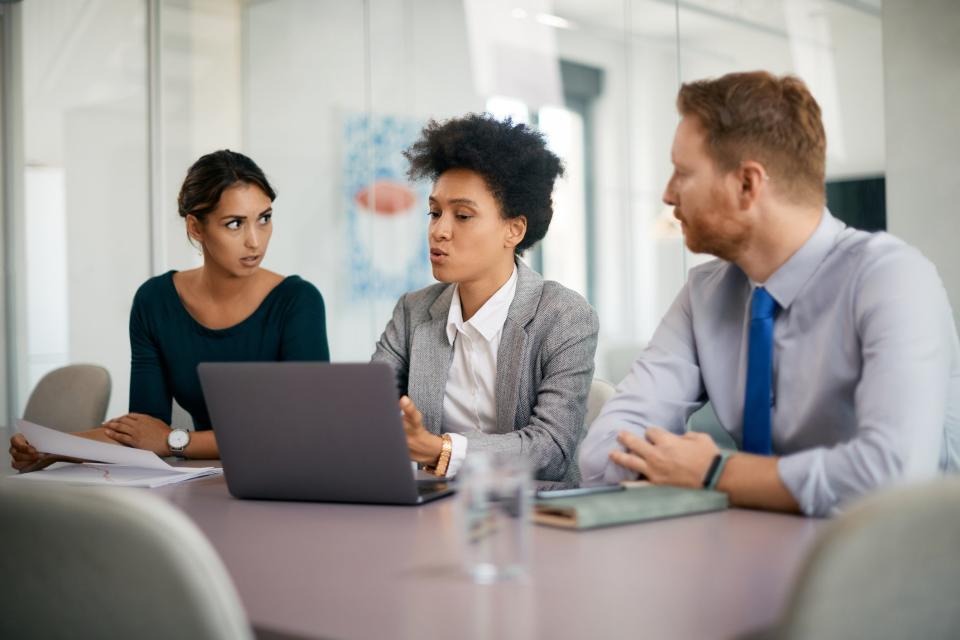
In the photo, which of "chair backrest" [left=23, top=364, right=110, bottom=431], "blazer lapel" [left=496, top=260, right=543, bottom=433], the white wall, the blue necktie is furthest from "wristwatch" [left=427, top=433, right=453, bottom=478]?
the white wall

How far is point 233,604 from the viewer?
0.89 metres

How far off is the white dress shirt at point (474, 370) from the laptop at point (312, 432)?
0.60m

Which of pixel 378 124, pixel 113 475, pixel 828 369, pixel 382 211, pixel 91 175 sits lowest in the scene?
pixel 113 475

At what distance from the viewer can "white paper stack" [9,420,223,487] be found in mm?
1935

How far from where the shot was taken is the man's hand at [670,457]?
155cm

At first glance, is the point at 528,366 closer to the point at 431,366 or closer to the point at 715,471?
the point at 431,366

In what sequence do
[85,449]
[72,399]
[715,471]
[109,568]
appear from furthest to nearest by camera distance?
1. [72,399]
2. [85,449]
3. [715,471]
4. [109,568]

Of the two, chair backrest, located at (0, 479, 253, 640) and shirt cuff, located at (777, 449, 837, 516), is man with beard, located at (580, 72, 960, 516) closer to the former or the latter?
shirt cuff, located at (777, 449, 837, 516)

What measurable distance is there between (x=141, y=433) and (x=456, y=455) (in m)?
0.86

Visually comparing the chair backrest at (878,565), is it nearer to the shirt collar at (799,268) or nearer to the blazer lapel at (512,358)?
the shirt collar at (799,268)

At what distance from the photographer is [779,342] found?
5.73 feet

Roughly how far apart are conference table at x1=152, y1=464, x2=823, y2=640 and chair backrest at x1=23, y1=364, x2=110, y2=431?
6.00 ft

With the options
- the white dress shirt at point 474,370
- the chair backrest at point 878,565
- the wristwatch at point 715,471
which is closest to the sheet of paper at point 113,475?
the white dress shirt at point 474,370

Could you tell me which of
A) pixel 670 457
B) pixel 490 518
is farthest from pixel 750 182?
pixel 490 518
